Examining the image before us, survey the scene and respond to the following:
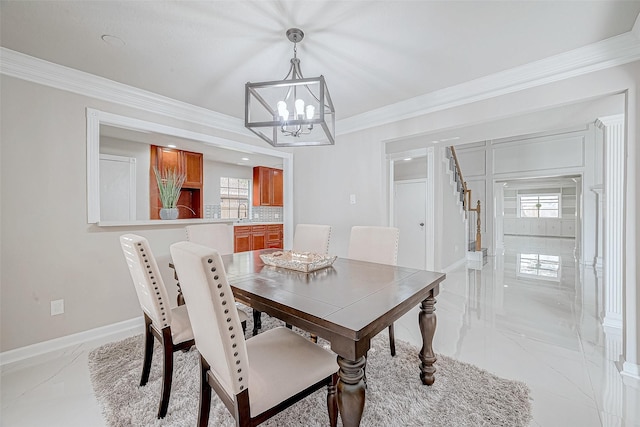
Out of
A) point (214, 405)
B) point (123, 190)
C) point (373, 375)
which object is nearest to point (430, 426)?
point (373, 375)

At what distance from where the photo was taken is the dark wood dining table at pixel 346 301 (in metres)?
1.05

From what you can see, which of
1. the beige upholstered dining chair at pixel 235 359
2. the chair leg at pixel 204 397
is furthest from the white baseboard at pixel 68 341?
the beige upholstered dining chair at pixel 235 359

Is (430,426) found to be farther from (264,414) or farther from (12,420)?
(12,420)

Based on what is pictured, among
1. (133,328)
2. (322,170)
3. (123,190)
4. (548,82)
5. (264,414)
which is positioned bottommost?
(133,328)

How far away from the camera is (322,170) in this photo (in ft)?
12.8

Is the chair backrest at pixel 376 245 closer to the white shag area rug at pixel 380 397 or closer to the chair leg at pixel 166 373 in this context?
the white shag area rug at pixel 380 397

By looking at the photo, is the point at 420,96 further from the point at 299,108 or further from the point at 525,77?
the point at 299,108

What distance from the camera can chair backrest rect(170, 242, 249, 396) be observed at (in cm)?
91

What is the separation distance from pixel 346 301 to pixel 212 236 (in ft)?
6.31

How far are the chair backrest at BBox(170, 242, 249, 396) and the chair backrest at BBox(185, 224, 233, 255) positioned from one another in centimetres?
166

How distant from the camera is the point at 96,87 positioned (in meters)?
2.40

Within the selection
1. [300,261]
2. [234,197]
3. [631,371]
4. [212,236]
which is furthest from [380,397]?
[234,197]

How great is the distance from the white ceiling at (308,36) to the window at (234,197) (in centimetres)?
385

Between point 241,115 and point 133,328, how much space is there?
265cm
